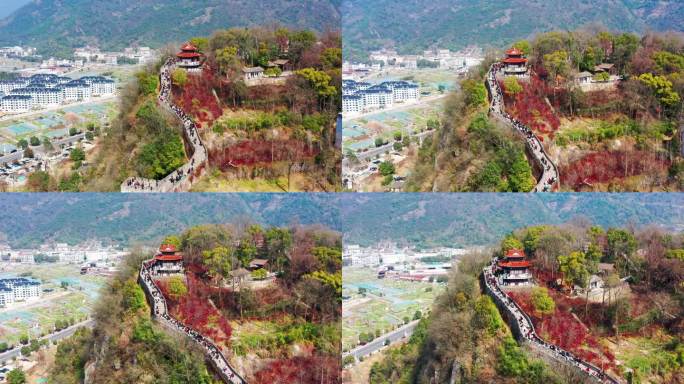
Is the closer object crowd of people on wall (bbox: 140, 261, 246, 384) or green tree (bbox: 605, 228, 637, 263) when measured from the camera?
crowd of people on wall (bbox: 140, 261, 246, 384)

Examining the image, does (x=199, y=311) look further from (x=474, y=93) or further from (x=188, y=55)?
(x=474, y=93)

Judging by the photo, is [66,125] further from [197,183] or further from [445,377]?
[445,377]

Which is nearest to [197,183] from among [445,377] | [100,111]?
[100,111]

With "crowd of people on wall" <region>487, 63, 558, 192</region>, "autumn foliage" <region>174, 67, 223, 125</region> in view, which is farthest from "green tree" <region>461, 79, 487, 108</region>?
"autumn foliage" <region>174, 67, 223, 125</region>

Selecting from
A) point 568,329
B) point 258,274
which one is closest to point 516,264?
point 568,329

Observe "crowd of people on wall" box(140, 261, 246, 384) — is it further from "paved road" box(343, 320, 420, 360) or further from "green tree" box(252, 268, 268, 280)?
"paved road" box(343, 320, 420, 360)

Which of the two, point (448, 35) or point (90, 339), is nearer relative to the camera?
point (90, 339)
